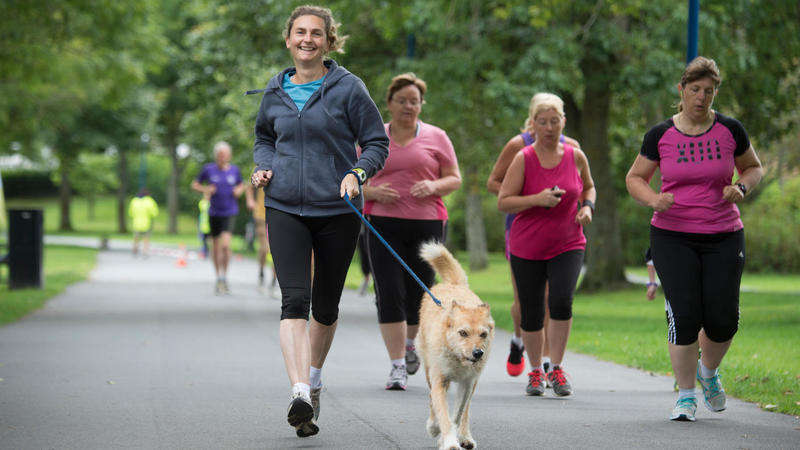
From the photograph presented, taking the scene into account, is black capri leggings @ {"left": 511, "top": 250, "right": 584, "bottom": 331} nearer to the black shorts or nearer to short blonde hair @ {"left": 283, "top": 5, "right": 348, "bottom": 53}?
short blonde hair @ {"left": 283, "top": 5, "right": 348, "bottom": 53}

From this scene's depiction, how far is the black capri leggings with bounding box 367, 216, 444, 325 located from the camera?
25.2ft

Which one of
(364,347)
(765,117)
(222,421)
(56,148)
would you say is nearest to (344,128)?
(222,421)

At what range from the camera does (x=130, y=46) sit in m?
22.5

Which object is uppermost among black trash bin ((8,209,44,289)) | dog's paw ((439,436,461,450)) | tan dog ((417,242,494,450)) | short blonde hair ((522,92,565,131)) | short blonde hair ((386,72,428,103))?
short blonde hair ((386,72,428,103))

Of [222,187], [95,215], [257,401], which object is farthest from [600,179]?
[95,215]

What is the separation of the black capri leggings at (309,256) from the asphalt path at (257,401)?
2.32 ft

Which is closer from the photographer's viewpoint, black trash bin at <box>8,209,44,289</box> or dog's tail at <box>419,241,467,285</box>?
dog's tail at <box>419,241,467,285</box>

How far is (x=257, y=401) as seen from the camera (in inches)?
276

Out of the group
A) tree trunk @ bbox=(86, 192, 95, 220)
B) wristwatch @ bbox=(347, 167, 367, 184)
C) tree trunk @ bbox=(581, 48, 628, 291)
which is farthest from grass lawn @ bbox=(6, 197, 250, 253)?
wristwatch @ bbox=(347, 167, 367, 184)

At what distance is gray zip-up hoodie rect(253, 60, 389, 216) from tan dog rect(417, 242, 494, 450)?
79 centimetres

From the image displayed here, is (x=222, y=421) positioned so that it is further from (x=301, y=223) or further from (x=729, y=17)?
(x=729, y=17)

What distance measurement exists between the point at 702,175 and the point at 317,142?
7.20ft

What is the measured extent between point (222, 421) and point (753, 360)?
5.13m

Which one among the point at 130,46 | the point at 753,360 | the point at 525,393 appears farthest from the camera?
the point at 130,46
